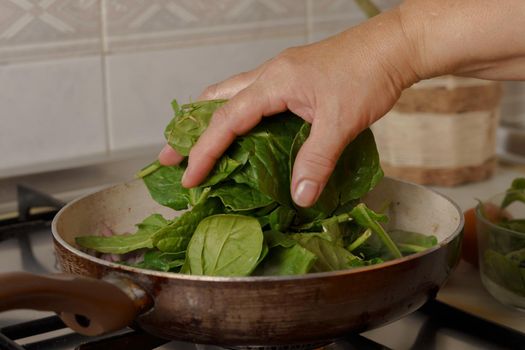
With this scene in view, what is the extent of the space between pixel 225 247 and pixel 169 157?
0.37 ft

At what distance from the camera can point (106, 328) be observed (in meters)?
0.57

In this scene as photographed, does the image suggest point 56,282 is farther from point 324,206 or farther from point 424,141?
point 424,141

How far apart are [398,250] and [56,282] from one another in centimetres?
29

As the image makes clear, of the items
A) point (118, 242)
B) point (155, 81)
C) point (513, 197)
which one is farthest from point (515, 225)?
point (155, 81)

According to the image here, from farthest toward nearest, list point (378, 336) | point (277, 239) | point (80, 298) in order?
point (378, 336) < point (277, 239) < point (80, 298)

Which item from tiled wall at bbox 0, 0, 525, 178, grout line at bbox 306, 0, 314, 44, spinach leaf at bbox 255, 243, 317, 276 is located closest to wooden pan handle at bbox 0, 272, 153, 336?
spinach leaf at bbox 255, 243, 317, 276

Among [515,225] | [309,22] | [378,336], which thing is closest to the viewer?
[378,336]

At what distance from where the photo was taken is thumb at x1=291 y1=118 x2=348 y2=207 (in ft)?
2.13

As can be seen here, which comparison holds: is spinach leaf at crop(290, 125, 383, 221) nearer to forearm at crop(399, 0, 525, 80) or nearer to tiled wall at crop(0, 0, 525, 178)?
forearm at crop(399, 0, 525, 80)

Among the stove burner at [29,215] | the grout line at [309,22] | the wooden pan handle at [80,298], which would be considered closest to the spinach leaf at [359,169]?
the wooden pan handle at [80,298]

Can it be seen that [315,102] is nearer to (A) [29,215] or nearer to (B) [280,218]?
(B) [280,218]

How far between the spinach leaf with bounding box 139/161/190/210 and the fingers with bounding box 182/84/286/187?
5 centimetres

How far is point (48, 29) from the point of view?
1.09 meters

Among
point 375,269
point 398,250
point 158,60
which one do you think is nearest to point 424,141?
point 158,60
